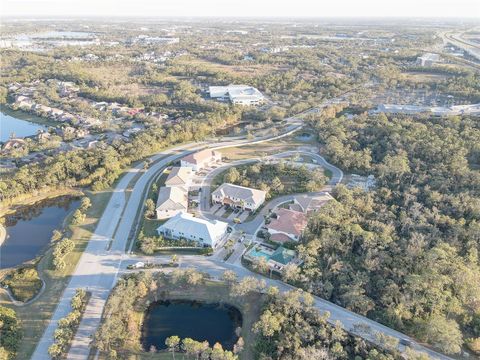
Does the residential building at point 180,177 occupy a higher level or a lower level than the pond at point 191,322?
higher

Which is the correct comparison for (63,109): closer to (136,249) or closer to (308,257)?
(136,249)

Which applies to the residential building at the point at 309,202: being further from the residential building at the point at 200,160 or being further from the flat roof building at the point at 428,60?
the flat roof building at the point at 428,60

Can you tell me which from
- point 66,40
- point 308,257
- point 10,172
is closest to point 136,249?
point 308,257

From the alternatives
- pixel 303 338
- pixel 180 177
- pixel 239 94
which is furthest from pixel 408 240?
pixel 239 94

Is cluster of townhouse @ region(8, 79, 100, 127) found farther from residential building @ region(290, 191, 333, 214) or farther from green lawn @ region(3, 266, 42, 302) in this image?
residential building @ region(290, 191, 333, 214)

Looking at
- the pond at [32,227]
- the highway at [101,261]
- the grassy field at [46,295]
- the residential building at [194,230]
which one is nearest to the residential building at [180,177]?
the highway at [101,261]

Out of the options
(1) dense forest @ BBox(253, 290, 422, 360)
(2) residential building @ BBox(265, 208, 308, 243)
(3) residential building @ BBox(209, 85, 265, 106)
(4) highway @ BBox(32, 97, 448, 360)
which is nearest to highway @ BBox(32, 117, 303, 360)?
(4) highway @ BBox(32, 97, 448, 360)

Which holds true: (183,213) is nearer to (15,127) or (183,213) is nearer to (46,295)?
(46,295)
